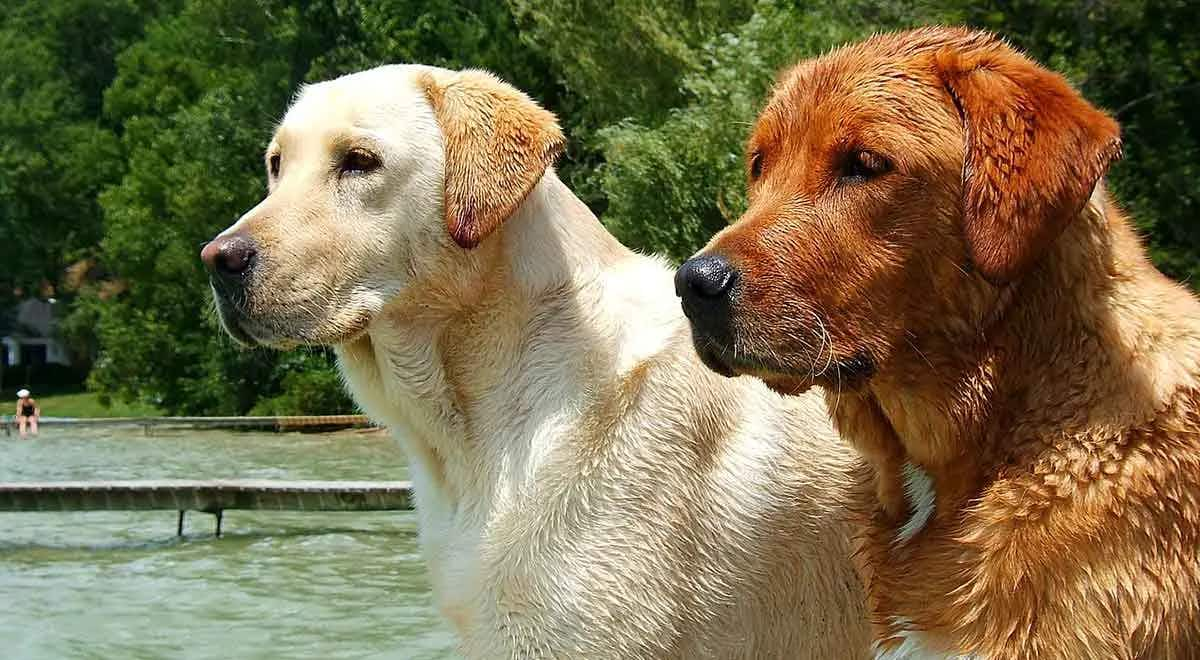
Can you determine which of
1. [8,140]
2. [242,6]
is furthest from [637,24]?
[8,140]

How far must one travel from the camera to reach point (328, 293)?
442cm

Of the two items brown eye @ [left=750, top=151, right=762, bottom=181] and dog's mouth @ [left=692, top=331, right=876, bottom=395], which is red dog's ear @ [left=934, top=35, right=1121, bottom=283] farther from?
brown eye @ [left=750, top=151, right=762, bottom=181]

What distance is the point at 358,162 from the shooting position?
4.51 m

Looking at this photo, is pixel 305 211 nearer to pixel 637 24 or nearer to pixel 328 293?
pixel 328 293

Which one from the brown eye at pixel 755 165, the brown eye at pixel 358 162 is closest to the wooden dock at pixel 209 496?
the brown eye at pixel 358 162

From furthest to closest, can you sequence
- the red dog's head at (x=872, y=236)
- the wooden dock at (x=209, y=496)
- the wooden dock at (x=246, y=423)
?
1. the wooden dock at (x=246, y=423)
2. the wooden dock at (x=209, y=496)
3. the red dog's head at (x=872, y=236)

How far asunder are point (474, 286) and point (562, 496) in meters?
0.74

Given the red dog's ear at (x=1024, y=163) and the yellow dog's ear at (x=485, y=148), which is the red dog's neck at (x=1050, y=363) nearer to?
the red dog's ear at (x=1024, y=163)

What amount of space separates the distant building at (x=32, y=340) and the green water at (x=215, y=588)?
71.6m

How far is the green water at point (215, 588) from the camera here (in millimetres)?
10398

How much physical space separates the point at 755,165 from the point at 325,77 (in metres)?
40.8

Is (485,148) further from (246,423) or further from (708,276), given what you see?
(246,423)

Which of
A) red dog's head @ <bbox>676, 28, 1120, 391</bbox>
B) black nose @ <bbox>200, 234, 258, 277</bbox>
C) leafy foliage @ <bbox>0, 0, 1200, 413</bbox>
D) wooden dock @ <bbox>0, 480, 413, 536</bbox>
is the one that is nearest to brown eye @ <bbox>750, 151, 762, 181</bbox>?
red dog's head @ <bbox>676, 28, 1120, 391</bbox>

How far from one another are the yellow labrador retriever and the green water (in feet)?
11.6
